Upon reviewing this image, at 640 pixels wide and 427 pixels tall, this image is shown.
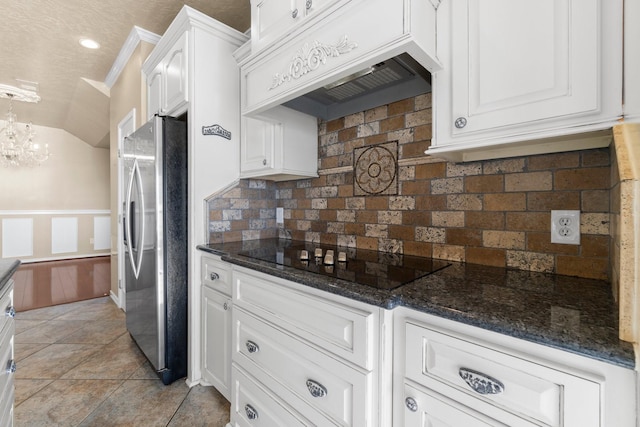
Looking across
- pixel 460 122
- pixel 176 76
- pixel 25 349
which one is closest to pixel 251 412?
pixel 460 122

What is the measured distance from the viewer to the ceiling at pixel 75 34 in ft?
7.63

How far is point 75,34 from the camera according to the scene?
2.72 meters

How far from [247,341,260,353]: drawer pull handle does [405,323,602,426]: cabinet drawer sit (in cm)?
77

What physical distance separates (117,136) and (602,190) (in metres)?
4.34

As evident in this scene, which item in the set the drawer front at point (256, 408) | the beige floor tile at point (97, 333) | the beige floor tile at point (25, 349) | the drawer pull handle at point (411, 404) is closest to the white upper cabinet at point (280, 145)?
the drawer front at point (256, 408)

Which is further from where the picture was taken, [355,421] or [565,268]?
[565,268]

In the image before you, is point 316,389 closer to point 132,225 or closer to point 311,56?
point 311,56

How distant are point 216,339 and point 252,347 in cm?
54

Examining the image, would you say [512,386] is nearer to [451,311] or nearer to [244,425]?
[451,311]

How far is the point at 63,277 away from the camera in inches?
190

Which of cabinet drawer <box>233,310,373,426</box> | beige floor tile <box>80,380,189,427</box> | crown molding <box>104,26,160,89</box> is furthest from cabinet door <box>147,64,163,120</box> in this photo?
beige floor tile <box>80,380,189,427</box>

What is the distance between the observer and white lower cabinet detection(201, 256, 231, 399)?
1.69 metres

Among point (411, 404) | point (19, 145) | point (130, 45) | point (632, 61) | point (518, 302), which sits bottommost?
point (411, 404)

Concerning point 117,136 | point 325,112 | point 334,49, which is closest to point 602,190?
point 334,49
